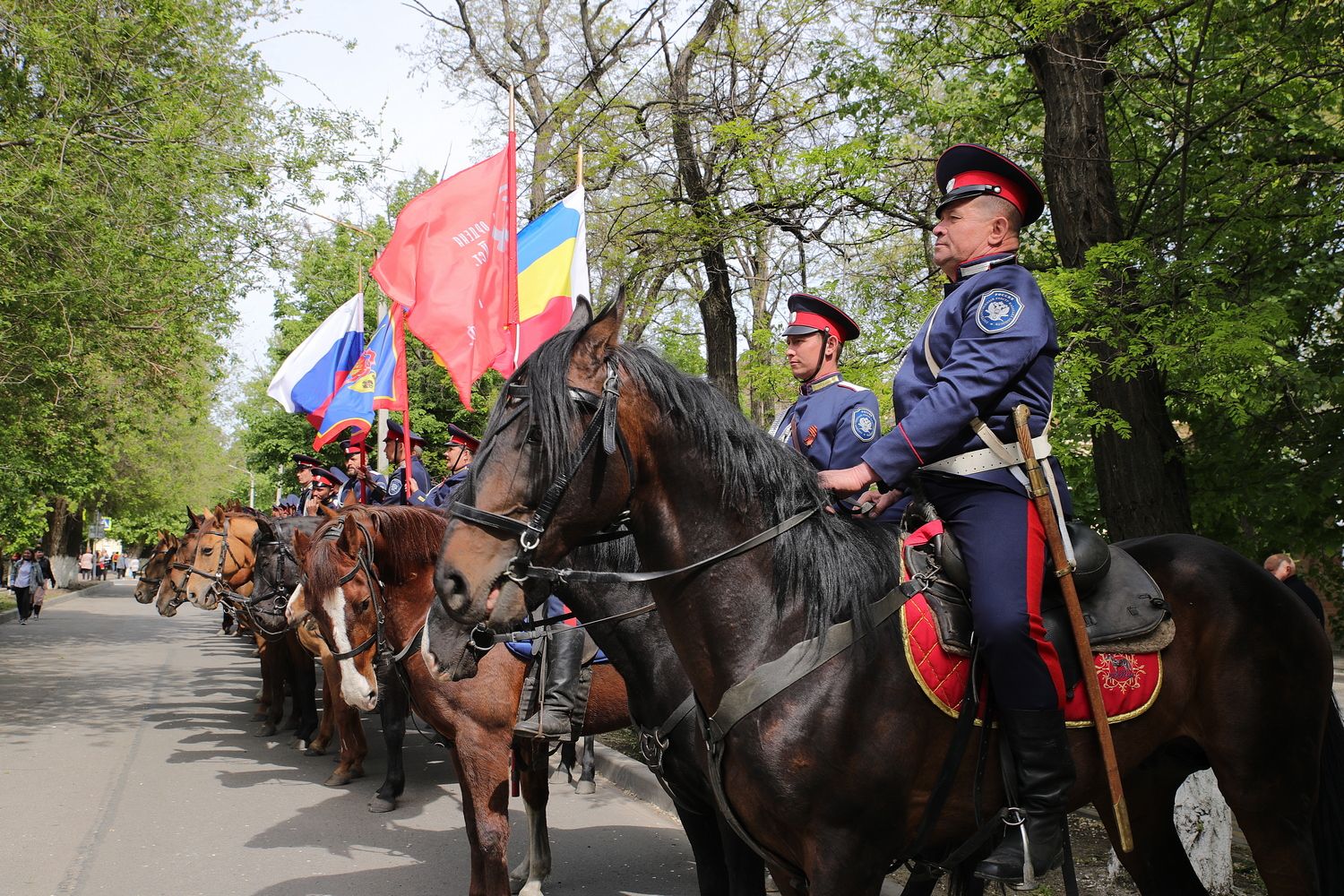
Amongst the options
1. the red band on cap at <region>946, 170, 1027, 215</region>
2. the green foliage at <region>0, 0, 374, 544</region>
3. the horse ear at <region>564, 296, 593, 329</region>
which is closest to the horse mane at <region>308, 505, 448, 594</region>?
the horse ear at <region>564, 296, 593, 329</region>

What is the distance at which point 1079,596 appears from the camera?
124 inches

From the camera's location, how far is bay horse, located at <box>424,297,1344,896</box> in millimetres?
2639

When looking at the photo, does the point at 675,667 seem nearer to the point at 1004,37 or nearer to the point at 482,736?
the point at 482,736

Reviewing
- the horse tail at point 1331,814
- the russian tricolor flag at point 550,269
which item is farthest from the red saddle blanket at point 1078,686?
the russian tricolor flag at point 550,269

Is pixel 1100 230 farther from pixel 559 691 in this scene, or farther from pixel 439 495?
pixel 439 495

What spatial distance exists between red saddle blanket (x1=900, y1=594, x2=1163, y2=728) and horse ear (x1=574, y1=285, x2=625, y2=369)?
1137 mm

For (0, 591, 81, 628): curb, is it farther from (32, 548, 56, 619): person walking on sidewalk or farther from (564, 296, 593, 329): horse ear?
(564, 296, 593, 329): horse ear

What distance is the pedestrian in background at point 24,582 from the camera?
29.3 metres

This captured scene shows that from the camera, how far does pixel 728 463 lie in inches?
114

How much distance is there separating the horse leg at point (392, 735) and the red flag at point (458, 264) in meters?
2.77

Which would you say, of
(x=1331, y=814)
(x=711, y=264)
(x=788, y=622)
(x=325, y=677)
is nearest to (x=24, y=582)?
(x=325, y=677)

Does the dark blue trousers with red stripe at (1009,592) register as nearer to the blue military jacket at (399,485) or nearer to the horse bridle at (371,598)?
the horse bridle at (371,598)

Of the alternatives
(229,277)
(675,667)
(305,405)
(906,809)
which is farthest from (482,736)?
(229,277)

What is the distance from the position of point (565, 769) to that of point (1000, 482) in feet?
26.1
